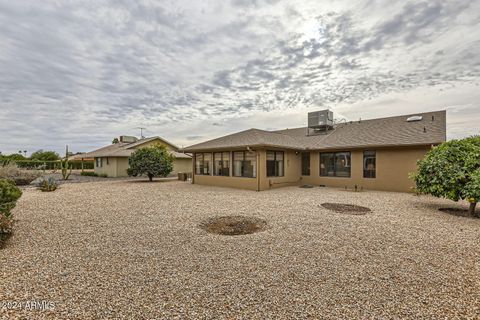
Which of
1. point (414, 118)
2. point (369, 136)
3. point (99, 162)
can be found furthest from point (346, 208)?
point (99, 162)

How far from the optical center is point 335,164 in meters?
14.5

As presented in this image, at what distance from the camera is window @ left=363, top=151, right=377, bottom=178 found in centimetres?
1307

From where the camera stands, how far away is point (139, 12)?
9.00m

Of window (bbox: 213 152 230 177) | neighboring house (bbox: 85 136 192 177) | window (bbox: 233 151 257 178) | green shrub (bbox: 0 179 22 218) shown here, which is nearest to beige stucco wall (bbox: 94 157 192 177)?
neighboring house (bbox: 85 136 192 177)

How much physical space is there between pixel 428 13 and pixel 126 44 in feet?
40.5

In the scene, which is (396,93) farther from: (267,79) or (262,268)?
(262,268)

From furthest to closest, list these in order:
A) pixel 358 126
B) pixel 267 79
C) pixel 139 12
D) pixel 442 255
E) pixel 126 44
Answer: pixel 358 126 < pixel 267 79 < pixel 126 44 < pixel 139 12 < pixel 442 255

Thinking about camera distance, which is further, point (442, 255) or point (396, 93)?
point (396, 93)

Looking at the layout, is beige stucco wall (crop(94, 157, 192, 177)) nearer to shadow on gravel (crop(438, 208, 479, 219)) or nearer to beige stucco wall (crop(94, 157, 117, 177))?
beige stucco wall (crop(94, 157, 117, 177))

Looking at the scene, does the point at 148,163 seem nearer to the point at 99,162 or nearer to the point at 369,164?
the point at 99,162

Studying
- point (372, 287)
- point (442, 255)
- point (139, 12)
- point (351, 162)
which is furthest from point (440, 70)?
point (139, 12)

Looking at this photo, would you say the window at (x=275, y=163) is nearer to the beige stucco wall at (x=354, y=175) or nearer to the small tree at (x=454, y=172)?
the beige stucco wall at (x=354, y=175)

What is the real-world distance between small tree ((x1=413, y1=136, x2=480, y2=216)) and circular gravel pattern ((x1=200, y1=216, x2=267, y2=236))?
5.78 m

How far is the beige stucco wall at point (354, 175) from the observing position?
39.8 feet
